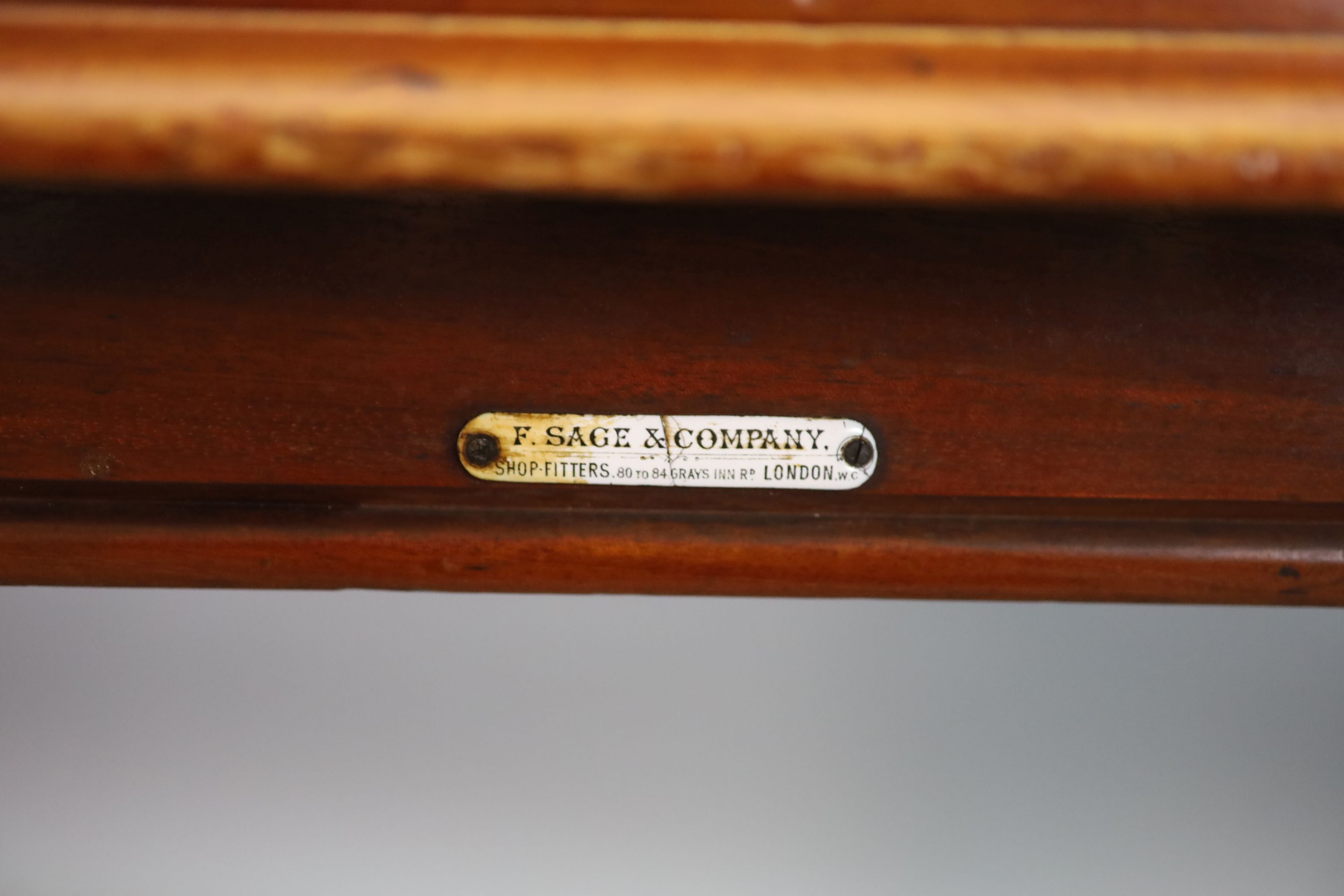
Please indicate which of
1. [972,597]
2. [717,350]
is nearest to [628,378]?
[717,350]

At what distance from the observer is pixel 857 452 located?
12.3 inches

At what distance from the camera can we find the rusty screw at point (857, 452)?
1.02 feet

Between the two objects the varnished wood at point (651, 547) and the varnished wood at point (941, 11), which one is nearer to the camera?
the varnished wood at point (941, 11)

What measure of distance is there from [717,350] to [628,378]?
3 centimetres

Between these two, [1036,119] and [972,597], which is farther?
[972,597]

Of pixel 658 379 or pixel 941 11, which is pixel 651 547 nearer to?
pixel 658 379

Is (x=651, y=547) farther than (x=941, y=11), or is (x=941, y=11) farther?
(x=651, y=547)

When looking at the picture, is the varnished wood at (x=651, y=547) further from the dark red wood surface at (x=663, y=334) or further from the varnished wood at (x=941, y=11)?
the varnished wood at (x=941, y=11)

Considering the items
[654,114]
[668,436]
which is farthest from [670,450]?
[654,114]

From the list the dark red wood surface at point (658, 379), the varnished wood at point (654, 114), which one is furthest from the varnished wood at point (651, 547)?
the varnished wood at point (654, 114)

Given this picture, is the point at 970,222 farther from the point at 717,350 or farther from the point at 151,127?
the point at 151,127

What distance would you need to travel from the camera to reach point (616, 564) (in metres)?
0.34

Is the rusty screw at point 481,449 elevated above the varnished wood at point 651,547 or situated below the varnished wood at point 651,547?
above

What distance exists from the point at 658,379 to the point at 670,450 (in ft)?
0.07
